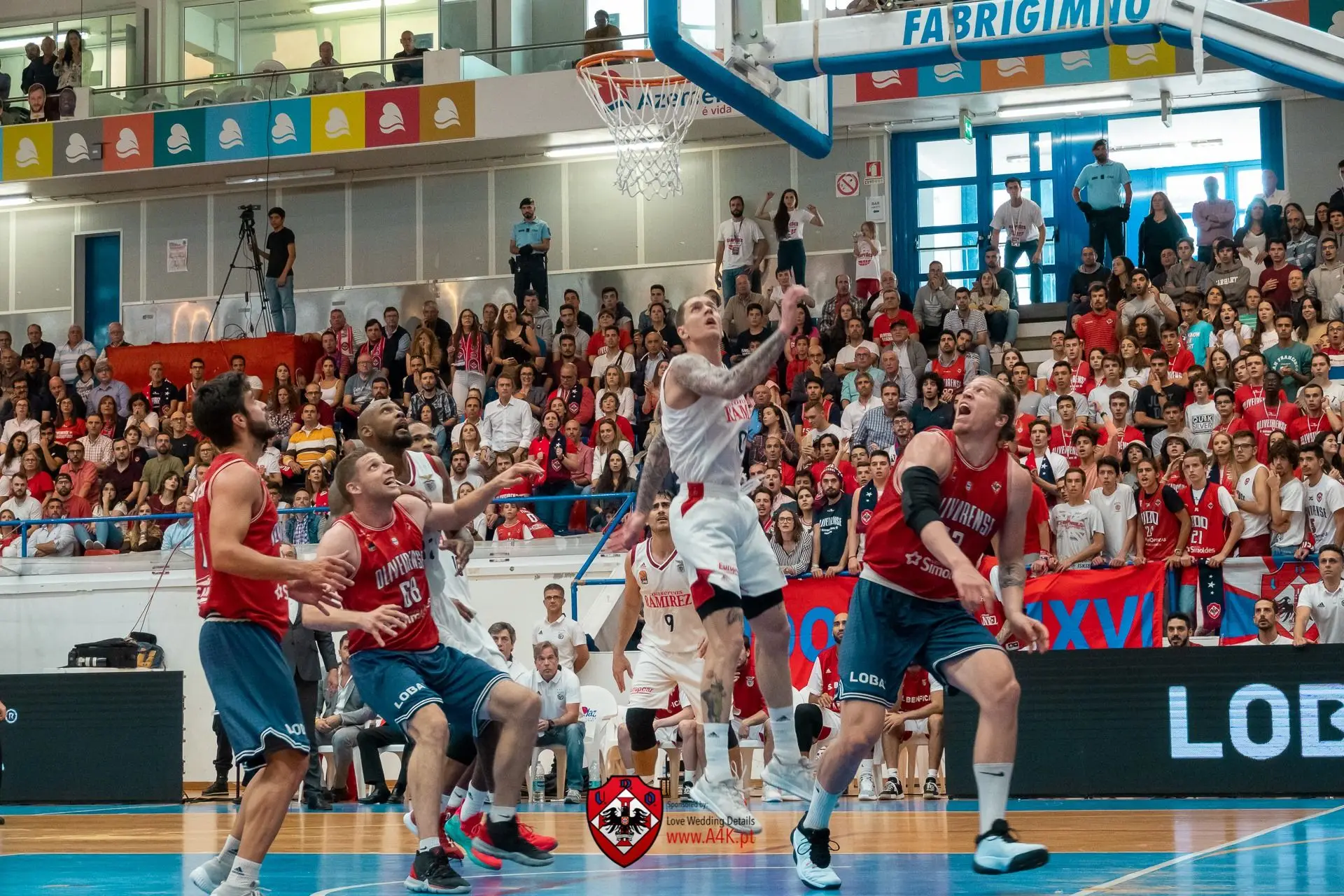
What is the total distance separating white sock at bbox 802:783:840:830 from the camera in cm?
722

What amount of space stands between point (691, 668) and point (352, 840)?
294 centimetres

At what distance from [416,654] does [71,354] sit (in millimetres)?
21536

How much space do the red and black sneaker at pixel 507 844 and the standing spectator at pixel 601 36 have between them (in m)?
19.5

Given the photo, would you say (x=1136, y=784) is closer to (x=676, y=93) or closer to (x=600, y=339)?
(x=676, y=93)

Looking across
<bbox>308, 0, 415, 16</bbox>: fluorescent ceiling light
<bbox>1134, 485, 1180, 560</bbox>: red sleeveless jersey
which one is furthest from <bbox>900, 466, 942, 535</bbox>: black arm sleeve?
<bbox>308, 0, 415, 16</bbox>: fluorescent ceiling light

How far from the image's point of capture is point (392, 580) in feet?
25.3

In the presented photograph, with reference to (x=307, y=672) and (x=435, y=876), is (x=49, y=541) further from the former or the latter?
(x=435, y=876)

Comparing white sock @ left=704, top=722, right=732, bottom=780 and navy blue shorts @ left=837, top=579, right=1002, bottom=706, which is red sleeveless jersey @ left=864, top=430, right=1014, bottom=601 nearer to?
navy blue shorts @ left=837, top=579, right=1002, bottom=706

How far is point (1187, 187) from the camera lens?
25734mm

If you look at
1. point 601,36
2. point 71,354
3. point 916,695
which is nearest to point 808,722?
point 916,695

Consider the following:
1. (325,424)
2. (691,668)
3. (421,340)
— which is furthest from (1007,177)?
(691,668)

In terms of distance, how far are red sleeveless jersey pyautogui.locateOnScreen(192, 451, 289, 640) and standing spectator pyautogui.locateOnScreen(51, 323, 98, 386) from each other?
827 inches

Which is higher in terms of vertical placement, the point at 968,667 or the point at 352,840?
the point at 968,667

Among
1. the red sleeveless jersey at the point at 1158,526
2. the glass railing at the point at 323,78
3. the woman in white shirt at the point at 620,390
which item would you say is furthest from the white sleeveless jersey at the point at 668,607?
the glass railing at the point at 323,78
